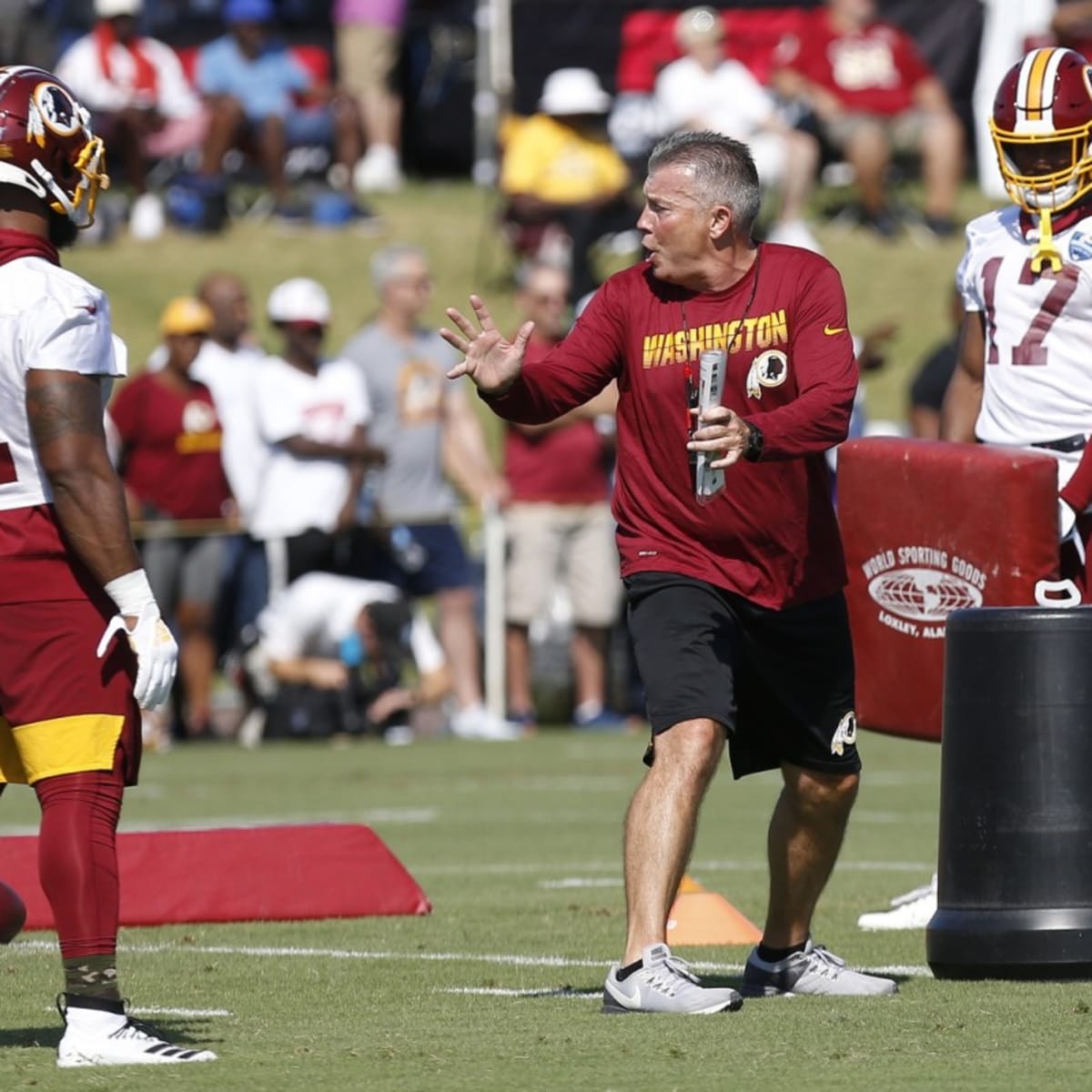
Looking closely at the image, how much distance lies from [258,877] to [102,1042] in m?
3.00

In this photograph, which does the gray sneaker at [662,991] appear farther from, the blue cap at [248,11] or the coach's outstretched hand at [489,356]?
the blue cap at [248,11]

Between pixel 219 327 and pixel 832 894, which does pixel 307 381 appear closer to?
pixel 219 327

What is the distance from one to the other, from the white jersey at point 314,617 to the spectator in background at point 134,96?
816 cm

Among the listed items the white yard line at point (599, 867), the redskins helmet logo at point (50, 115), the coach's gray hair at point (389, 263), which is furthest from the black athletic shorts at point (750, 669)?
the coach's gray hair at point (389, 263)

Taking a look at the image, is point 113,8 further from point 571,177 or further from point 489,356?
point 489,356

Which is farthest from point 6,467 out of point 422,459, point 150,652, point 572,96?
point 572,96

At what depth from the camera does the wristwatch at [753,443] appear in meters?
6.50

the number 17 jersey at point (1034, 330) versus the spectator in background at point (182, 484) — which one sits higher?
the number 17 jersey at point (1034, 330)

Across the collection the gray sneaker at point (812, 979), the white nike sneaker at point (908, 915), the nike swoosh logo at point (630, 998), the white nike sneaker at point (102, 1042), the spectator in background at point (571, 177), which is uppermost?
the spectator in background at point (571, 177)

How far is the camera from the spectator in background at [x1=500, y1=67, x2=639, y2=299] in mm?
20781

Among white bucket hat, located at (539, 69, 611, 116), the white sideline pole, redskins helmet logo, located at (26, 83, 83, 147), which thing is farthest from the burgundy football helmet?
white bucket hat, located at (539, 69, 611, 116)

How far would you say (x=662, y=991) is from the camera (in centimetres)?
662

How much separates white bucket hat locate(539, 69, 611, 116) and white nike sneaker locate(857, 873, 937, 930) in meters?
12.6

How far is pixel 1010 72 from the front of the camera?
8195 mm
